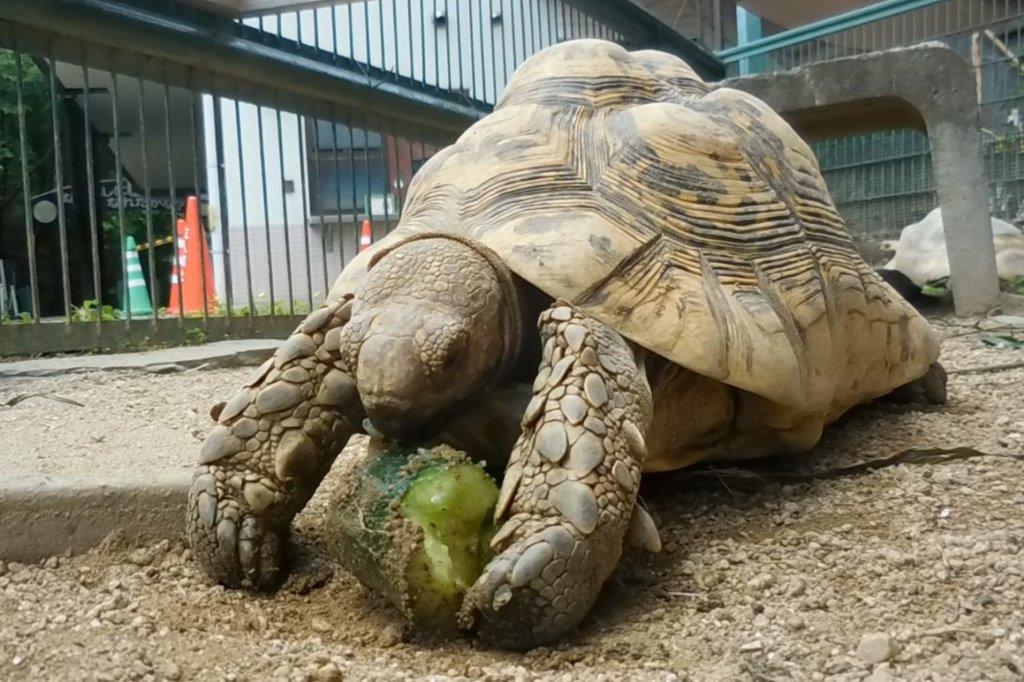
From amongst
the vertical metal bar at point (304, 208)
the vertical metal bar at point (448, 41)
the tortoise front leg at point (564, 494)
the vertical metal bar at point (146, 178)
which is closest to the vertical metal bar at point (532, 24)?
the vertical metal bar at point (448, 41)

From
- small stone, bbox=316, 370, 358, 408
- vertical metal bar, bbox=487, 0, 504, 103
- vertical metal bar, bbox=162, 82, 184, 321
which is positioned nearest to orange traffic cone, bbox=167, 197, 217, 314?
vertical metal bar, bbox=162, 82, 184, 321

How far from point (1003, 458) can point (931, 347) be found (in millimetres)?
644

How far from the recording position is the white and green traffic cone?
228 inches

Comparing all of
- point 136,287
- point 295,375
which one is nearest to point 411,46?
point 136,287

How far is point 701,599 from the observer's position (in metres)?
1.98

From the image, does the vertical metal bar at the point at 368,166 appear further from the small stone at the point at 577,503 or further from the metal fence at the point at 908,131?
the small stone at the point at 577,503

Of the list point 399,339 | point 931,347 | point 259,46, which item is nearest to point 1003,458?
point 931,347

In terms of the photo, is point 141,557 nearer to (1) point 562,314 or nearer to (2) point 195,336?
(1) point 562,314

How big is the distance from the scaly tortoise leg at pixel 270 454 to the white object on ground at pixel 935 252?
16.7ft

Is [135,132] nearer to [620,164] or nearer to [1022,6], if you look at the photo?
[620,164]

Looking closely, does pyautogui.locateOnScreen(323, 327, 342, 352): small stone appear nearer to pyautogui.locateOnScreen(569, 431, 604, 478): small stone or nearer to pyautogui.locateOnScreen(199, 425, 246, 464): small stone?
pyautogui.locateOnScreen(199, 425, 246, 464): small stone

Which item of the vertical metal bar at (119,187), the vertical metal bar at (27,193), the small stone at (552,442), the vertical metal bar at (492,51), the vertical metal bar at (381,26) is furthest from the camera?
the vertical metal bar at (492,51)

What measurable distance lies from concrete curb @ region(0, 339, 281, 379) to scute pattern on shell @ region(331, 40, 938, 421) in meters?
2.20

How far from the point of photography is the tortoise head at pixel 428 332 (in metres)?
1.94
